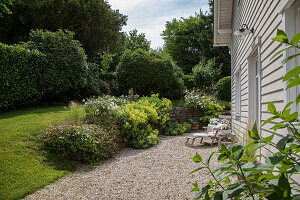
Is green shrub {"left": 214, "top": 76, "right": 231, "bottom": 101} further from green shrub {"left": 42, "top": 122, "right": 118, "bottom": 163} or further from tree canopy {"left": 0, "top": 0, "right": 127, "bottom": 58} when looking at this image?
green shrub {"left": 42, "top": 122, "right": 118, "bottom": 163}

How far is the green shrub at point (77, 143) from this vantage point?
509 cm

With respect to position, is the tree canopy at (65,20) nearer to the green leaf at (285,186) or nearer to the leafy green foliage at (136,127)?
the leafy green foliage at (136,127)

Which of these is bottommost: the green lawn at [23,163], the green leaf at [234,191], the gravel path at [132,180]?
the gravel path at [132,180]

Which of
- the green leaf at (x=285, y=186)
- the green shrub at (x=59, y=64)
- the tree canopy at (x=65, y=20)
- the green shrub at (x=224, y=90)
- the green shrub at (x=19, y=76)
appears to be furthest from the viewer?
the tree canopy at (x=65, y=20)

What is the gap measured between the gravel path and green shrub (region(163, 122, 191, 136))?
13.1 ft

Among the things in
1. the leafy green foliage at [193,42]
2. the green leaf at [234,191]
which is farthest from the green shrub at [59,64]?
the leafy green foliage at [193,42]

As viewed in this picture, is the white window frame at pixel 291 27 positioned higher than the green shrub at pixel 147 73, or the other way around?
the green shrub at pixel 147 73

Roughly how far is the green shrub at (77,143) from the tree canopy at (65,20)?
456 inches

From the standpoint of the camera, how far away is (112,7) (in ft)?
68.0

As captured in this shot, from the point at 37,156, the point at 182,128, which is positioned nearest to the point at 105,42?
the point at 182,128

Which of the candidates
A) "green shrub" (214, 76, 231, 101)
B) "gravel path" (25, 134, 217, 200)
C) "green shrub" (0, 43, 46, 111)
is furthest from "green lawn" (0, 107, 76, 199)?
"green shrub" (214, 76, 231, 101)

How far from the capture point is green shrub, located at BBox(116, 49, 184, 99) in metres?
12.7

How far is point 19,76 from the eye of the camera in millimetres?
8336

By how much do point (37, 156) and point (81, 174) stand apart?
1129 millimetres
